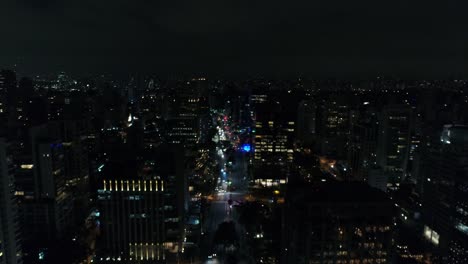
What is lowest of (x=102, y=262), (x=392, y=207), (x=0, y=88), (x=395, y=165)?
(x=102, y=262)

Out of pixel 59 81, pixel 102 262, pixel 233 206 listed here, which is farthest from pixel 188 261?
pixel 59 81

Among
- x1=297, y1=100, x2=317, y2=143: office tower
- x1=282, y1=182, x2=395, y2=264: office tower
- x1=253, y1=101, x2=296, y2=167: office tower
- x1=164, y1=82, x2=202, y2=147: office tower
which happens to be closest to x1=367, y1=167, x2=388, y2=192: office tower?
x1=253, y1=101, x2=296, y2=167: office tower

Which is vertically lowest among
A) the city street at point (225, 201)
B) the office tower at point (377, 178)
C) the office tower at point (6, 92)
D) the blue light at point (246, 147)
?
the city street at point (225, 201)

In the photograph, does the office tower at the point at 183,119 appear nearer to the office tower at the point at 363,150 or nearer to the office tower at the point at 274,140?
the office tower at the point at 274,140

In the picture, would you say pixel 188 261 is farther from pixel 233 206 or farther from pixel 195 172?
pixel 195 172

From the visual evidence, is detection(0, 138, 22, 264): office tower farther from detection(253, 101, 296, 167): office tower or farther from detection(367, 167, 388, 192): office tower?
detection(253, 101, 296, 167): office tower

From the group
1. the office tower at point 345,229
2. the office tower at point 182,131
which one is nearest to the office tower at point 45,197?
the office tower at point 345,229
